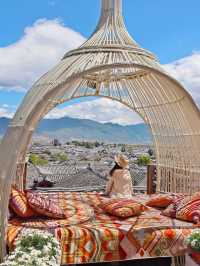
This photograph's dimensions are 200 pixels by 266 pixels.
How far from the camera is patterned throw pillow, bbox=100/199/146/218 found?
12.9 feet

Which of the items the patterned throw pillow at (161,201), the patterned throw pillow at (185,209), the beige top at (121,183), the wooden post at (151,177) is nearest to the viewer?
the patterned throw pillow at (185,209)

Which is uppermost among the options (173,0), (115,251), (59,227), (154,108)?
(173,0)

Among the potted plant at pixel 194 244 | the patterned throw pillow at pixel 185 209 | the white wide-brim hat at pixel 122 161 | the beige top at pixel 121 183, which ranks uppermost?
the white wide-brim hat at pixel 122 161

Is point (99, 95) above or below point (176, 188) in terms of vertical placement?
above

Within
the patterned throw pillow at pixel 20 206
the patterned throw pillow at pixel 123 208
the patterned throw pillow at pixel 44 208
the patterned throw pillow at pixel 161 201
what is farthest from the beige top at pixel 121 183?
the patterned throw pillow at pixel 20 206

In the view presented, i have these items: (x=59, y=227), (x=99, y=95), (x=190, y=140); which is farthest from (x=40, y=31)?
(x=59, y=227)

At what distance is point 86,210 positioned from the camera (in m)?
4.14

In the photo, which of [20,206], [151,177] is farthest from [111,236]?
[151,177]

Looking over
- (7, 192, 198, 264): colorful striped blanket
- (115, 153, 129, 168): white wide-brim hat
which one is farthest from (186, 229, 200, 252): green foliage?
(115, 153, 129, 168): white wide-brim hat

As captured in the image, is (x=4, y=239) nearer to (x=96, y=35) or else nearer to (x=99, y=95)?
(x=96, y=35)

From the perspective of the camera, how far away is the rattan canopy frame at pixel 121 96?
368 cm

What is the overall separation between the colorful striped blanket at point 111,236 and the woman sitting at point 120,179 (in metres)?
1.08

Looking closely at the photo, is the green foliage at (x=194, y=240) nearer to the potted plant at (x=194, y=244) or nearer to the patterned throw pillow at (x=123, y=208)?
the potted plant at (x=194, y=244)

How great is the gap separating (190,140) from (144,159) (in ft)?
40.3
